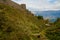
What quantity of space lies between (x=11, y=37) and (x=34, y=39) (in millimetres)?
2461

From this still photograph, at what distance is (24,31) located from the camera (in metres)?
14.0

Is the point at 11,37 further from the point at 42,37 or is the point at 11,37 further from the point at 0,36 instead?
the point at 42,37

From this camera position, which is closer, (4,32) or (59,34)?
(4,32)

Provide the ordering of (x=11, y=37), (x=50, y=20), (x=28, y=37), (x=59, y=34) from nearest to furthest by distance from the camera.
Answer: (x=11, y=37) < (x=28, y=37) < (x=59, y=34) < (x=50, y=20)

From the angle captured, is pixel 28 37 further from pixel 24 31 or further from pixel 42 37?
pixel 42 37

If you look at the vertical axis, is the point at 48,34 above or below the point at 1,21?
below

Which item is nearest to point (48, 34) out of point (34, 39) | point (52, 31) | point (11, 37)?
point (52, 31)

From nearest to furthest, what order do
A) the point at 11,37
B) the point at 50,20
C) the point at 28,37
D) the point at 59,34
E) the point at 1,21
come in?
the point at 11,37
the point at 28,37
the point at 1,21
the point at 59,34
the point at 50,20

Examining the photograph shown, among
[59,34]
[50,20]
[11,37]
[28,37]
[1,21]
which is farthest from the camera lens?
[50,20]

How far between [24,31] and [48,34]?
12.7 feet

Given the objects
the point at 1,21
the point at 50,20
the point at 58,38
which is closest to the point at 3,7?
the point at 1,21

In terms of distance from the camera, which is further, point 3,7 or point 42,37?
point 3,7

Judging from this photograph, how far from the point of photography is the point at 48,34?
1752cm

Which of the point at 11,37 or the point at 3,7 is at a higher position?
the point at 3,7
